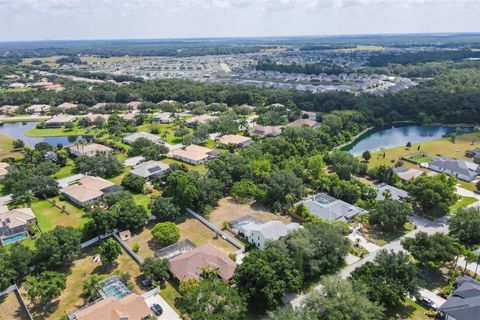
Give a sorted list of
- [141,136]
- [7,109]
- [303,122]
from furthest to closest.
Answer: [7,109]
[303,122]
[141,136]

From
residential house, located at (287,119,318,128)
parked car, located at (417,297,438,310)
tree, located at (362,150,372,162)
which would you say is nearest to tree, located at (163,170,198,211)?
parked car, located at (417,297,438,310)

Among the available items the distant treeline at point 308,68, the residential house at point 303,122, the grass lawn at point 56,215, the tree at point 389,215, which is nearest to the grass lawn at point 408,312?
the tree at point 389,215

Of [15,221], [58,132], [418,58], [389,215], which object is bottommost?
[58,132]

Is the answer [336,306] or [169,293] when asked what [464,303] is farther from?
[169,293]

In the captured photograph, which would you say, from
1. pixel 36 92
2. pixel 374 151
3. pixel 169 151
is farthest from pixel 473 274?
pixel 36 92

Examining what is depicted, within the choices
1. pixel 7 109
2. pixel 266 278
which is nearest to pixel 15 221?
pixel 266 278

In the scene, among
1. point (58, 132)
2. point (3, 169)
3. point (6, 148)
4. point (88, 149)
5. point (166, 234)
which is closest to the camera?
point (166, 234)

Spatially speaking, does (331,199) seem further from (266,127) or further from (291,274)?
(266,127)

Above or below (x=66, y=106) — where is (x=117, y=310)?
above
